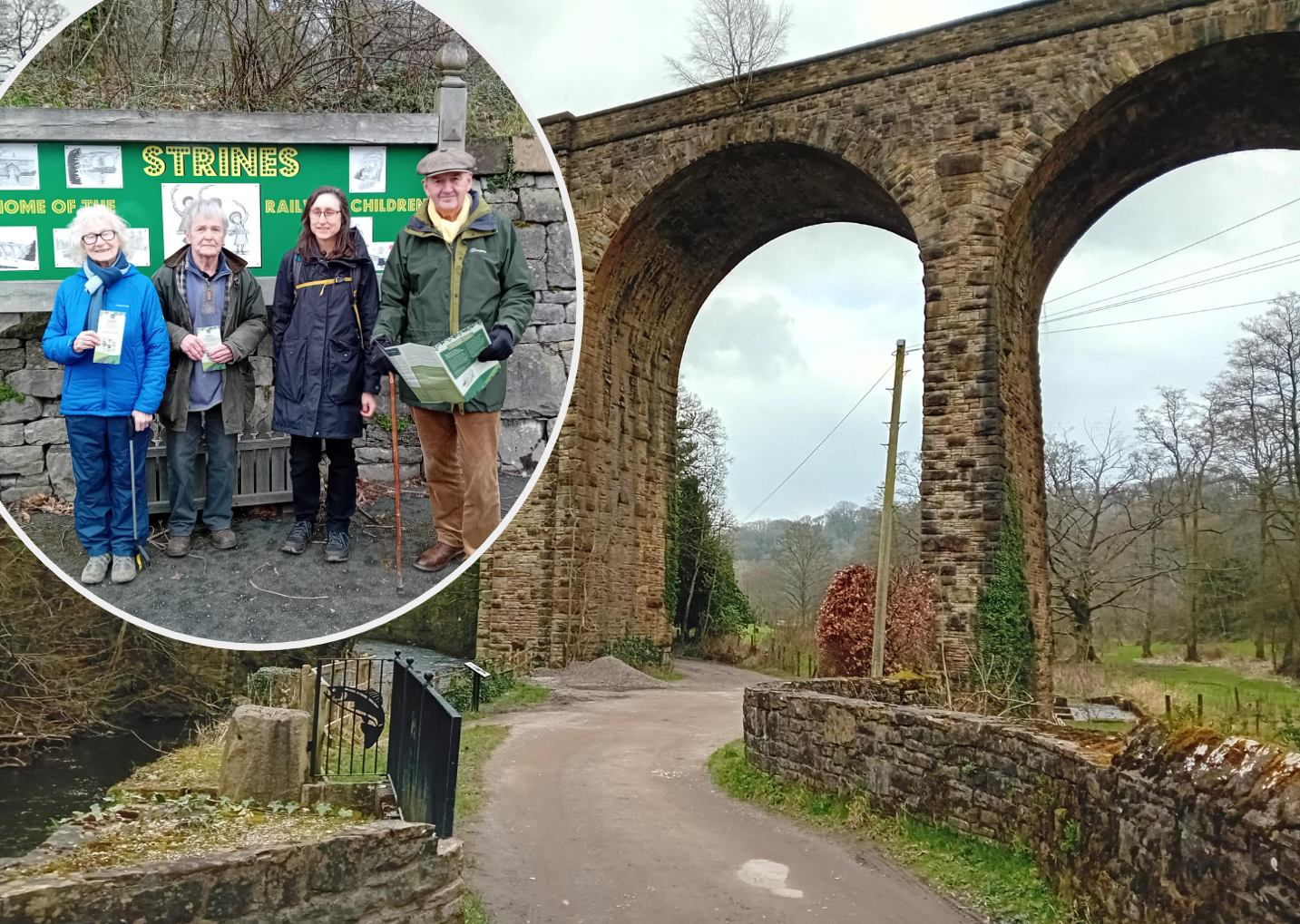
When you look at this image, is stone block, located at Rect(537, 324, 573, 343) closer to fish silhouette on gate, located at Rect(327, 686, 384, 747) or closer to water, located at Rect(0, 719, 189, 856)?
fish silhouette on gate, located at Rect(327, 686, 384, 747)

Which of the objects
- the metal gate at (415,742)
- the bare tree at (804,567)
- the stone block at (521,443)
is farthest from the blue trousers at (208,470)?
the bare tree at (804,567)

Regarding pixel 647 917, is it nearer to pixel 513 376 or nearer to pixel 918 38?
pixel 513 376

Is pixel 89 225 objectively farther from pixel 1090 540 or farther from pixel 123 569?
pixel 1090 540

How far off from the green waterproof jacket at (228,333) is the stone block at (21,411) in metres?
0.27

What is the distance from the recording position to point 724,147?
1706 cm

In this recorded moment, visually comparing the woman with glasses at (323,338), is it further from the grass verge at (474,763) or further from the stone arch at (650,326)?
the stone arch at (650,326)

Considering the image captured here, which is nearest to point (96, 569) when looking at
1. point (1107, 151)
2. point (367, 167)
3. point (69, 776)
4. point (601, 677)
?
point (367, 167)

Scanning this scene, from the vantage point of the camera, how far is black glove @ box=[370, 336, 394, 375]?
2486 millimetres

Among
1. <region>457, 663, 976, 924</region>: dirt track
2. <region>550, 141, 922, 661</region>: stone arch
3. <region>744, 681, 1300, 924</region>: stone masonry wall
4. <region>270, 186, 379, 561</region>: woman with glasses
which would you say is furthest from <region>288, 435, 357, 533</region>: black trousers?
<region>550, 141, 922, 661</region>: stone arch

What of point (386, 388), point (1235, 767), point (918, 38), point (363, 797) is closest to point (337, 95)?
point (386, 388)

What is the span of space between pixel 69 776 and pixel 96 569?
10.8 m

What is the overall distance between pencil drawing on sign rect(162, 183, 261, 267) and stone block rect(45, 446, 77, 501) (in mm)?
501

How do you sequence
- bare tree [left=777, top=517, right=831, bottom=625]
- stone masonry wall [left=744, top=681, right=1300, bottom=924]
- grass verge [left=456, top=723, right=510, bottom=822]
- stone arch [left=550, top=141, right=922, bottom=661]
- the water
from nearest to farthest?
stone masonry wall [left=744, top=681, right=1300, bottom=924] < grass verge [left=456, top=723, right=510, bottom=822] < the water < stone arch [left=550, top=141, right=922, bottom=661] < bare tree [left=777, top=517, right=831, bottom=625]

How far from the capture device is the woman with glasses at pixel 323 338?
2477 mm
